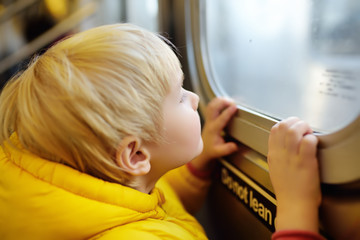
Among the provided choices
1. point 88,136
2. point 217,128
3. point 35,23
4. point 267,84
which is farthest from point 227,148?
point 35,23

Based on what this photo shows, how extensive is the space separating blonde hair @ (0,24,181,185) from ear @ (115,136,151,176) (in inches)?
0.6

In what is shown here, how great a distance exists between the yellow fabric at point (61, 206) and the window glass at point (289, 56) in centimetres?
47

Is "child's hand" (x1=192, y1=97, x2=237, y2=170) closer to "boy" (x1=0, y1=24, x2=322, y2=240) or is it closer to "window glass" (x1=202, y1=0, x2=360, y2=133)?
"window glass" (x1=202, y1=0, x2=360, y2=133)

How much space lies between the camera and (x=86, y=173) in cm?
71

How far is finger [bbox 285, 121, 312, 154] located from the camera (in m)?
0.65

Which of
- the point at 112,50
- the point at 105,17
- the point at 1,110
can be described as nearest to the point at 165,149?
the point at 112,50

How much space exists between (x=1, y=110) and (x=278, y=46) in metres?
0.81

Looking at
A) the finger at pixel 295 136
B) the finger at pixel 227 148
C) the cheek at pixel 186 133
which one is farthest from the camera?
the finger at pixel 227 148

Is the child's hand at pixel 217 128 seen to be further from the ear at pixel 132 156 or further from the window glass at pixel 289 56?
the ear at pixel 132 156

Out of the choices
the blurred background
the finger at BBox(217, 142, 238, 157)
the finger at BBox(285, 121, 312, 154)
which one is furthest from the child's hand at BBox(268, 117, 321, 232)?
the blurred background

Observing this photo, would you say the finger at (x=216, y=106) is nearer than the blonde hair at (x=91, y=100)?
No

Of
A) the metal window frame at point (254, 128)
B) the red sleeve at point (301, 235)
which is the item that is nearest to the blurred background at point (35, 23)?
the metal window frame at point (254, 128)

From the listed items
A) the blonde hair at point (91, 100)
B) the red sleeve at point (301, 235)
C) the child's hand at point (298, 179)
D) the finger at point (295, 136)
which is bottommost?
the red sleeve at point (301, 235)

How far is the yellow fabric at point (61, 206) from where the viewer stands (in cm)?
66
